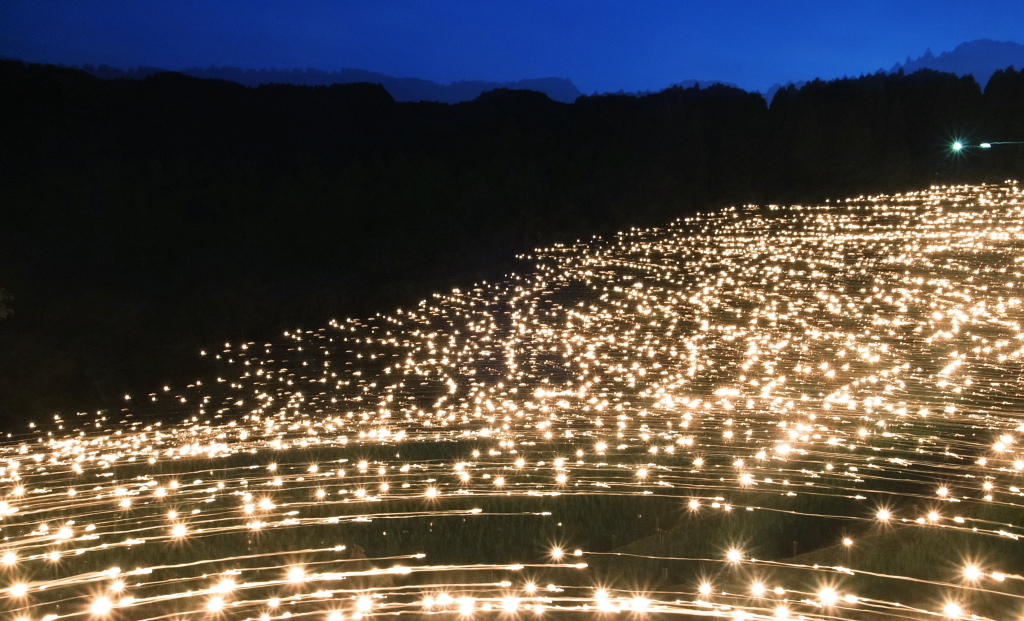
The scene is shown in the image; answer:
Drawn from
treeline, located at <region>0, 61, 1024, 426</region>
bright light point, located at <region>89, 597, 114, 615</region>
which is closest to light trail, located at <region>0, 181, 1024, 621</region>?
bright light point, located at <region>89, 597, 114, 615</region>

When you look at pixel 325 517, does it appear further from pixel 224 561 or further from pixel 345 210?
pixel 345 210

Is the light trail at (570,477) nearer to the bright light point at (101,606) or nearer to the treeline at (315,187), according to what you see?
the bright light point at (101,606)

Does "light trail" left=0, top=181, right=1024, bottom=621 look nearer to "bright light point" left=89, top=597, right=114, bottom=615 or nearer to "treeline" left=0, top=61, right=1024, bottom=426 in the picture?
"bright light point" left=89, top=597, right=114, bottom=615

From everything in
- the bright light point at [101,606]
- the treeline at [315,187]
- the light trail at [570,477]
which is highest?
the treeline at [315,187]

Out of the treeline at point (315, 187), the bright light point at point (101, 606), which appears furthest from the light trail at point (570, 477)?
the treeline at point (315, 187)

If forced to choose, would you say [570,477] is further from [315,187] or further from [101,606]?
[315,187]

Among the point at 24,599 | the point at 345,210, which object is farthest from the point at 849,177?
the point at 24,599

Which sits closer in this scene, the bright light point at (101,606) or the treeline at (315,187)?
the bright light point at (101,606)

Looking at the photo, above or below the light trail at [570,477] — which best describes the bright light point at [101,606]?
below
